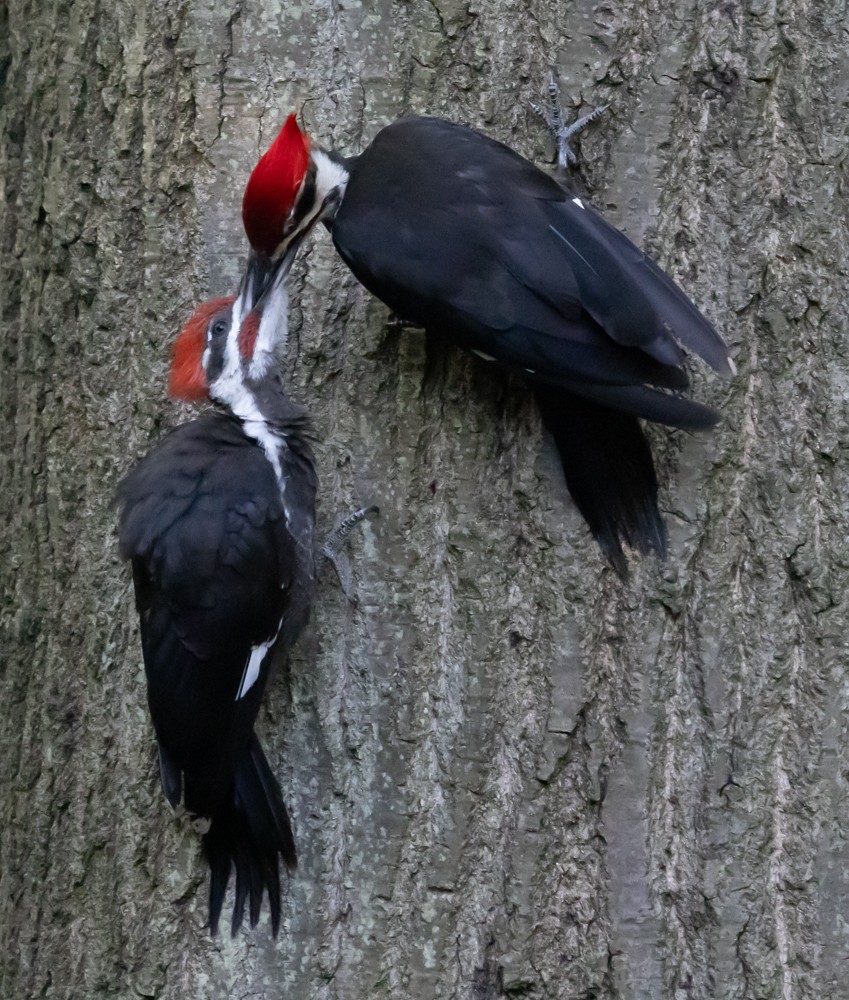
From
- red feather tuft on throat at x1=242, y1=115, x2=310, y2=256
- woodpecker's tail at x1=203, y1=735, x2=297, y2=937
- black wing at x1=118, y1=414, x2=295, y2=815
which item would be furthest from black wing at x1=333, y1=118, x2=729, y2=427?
woodpecker's tail at x1=203, y1=735, x2=297, y2=937

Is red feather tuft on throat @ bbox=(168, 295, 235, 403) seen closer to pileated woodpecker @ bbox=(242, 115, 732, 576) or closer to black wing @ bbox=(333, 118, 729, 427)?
pileated woodpecker @ bbox=(242, 115, 732, 576)

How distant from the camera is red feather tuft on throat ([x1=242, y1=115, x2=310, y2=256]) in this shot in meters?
1.82

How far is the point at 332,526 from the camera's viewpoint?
6.13 feet

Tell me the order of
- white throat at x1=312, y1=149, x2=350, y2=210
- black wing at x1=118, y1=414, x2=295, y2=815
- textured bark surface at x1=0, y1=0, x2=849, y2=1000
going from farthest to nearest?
white throat at x1=312, y1=149, x2=350, y2=210
black wing at x1=118, y1=414, x2=295, y2=815
textured bark surface at x1=0, y1=0, x2=849, y2=1000

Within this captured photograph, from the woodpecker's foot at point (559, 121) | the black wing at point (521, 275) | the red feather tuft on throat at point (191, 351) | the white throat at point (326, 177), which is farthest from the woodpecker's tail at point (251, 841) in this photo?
the woodpecker's foot at point (559, 121)

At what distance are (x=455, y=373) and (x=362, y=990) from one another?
95cm

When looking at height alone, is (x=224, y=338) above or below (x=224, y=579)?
above

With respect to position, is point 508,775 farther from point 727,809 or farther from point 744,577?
point 744,577

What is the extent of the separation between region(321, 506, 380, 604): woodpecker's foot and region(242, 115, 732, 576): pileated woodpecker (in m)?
0.31

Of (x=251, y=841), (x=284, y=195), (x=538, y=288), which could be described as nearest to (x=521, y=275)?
(x=538, y=288)

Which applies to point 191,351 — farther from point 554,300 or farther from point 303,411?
point 554,300

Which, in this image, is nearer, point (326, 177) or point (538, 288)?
point (538, 288)

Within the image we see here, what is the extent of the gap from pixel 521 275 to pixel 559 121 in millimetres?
248

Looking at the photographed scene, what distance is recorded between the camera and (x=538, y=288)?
185 centimetres
